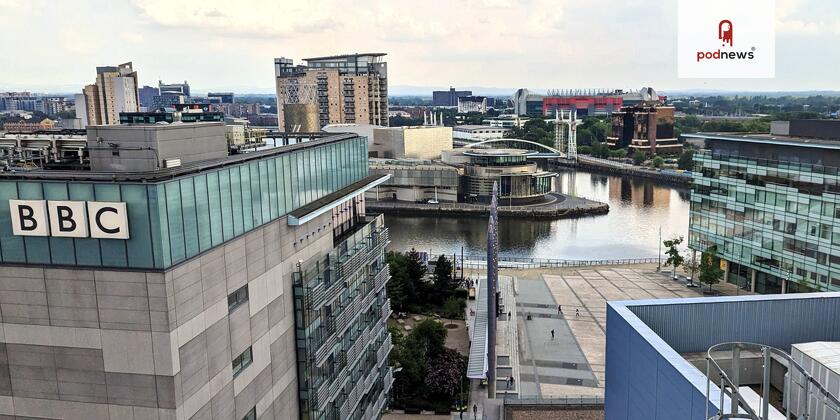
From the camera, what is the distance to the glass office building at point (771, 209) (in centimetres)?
4334

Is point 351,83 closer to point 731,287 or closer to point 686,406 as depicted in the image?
point 731,287

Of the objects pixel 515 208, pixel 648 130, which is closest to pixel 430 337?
pixel 515 208

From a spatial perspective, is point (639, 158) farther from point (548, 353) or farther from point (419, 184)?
point (548, 353)

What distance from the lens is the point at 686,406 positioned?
11.2 m

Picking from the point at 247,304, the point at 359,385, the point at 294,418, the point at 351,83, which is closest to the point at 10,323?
the point at 247,304

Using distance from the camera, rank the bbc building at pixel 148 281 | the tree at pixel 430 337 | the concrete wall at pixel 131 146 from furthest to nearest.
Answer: the tree at pixel 430 337, the concrete wall at pixel 131 146, the bbc building at pixel 148 281

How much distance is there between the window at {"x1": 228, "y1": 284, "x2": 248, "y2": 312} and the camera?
52.6 ft

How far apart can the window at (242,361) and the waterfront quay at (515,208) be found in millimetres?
79625

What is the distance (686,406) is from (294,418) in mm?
12831

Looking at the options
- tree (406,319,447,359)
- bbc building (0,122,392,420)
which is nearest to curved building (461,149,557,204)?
tree (406,319,447,359)

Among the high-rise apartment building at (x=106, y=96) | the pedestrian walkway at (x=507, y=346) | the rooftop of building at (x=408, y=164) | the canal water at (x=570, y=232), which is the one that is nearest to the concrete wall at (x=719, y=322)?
the pedestrian walkway at (x=507, y=346)

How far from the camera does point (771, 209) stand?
4791 cm

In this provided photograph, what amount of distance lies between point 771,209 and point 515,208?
2012 inches

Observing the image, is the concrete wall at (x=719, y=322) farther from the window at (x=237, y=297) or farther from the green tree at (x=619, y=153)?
the green tree at (x=619, y=153)
